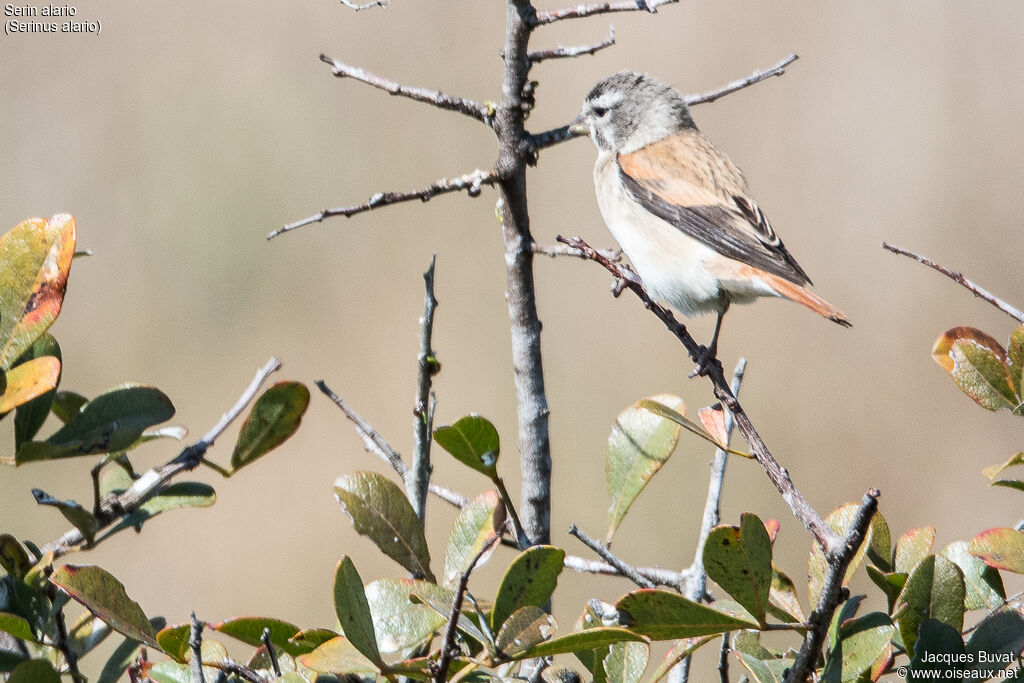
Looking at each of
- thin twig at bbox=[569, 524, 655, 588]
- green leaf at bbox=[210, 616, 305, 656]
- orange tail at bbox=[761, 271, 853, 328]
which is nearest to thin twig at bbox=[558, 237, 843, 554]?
Answer: thin twig at bbox=[569, 524, 655, 588]

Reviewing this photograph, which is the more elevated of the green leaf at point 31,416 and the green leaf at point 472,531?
the green leaf at point 31,416

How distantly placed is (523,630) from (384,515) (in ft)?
0.86

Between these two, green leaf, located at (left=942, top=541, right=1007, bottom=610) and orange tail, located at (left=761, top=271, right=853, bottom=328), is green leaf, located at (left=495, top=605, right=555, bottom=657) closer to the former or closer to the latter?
green leaf, located at (left=942, top=541, right=1007, bottom=610)

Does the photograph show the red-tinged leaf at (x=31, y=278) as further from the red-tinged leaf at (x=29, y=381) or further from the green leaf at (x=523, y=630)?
the green leaf at (x=523, y=630)

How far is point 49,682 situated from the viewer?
97 cm

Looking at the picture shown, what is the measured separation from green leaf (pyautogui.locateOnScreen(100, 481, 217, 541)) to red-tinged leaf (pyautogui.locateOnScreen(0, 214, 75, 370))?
233mm

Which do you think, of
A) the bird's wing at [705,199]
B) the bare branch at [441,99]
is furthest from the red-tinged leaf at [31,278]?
the bird's wing at [705,199]

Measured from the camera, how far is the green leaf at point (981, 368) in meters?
1.28

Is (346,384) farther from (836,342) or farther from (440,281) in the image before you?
(836,342)

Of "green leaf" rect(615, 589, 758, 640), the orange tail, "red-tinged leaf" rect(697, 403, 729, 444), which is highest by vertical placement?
the orange tail

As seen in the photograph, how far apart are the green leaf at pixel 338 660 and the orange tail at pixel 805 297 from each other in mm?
1849

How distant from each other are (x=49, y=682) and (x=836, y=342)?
16.0 ft

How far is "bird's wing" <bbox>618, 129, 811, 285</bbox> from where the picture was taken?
3066 mm

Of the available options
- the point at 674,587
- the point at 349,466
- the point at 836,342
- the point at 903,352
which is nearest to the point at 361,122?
the point at 349,466
